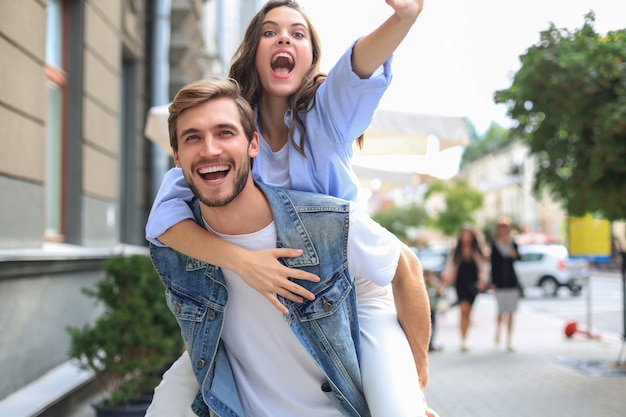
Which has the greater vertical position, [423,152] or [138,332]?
[423,152]

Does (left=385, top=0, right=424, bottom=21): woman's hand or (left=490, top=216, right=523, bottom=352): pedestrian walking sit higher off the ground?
(left=385, top=0, right=424, bottom=21): woman's hand

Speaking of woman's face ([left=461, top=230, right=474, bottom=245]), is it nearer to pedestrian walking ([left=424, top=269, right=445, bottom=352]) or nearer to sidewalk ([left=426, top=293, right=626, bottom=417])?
pedestrian walking ([left=424, top=269, right=445, bottom=352])

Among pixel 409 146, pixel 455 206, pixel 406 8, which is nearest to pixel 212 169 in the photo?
pixel 406 8

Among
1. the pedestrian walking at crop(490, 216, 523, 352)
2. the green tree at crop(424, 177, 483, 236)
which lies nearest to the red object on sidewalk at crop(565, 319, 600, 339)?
the pedestrian walking at crop(490, 216, 523, 352)

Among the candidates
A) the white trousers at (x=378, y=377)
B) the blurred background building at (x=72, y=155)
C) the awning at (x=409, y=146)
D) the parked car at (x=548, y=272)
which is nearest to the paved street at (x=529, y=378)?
the blurred background building at (x=72, y=155)

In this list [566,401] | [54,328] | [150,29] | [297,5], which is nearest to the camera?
[297,5]

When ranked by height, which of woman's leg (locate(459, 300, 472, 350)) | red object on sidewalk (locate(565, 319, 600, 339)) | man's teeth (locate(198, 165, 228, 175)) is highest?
man's teeth (locate(198, 165, 228, 175))

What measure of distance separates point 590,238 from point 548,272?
14588 mm

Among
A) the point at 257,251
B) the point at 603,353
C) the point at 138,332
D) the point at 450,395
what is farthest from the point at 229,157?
the point at 603,353

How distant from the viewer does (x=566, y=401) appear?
768cm

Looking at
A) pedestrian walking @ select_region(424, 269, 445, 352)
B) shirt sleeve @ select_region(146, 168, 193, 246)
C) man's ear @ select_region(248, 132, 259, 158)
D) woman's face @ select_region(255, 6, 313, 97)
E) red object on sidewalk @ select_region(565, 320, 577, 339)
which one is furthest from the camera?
red object on sidewalk @ select_region(565, 320, 577, 339)

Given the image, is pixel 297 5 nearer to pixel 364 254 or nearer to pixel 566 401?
pixel 364 254

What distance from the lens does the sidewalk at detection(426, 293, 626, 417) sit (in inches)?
291

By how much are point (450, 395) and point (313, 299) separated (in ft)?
19.6
